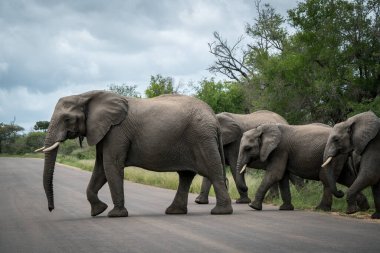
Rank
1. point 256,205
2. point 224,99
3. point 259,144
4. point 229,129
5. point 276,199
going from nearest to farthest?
point 256,205 → point 259,144 → point 276,199 → point 229,129 → point 224,99

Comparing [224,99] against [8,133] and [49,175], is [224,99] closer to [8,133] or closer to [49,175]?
[49,175]

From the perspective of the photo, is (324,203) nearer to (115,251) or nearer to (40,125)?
(115,251)

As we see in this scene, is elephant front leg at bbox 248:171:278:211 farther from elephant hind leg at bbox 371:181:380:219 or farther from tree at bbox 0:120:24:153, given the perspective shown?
tree at bbox 0:120:24:153

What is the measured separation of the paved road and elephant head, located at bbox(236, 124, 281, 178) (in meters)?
1.25

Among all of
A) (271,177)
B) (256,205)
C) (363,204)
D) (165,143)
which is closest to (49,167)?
(165,143)

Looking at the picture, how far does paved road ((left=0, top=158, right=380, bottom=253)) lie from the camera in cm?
841

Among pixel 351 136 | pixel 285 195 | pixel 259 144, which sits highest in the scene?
pixel 351 136

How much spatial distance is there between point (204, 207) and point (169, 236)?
5896mm

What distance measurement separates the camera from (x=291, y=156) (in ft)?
49.5

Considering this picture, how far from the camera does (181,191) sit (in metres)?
13.6

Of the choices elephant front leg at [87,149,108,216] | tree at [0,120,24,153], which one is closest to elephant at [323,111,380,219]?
elephant front leg at [87,149,108,216]

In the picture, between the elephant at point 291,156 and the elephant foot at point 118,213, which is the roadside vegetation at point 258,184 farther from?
the elephant foot at point 118,213

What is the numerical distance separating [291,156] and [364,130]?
2.65 meters

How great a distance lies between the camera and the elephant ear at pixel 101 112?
12.9 meters
